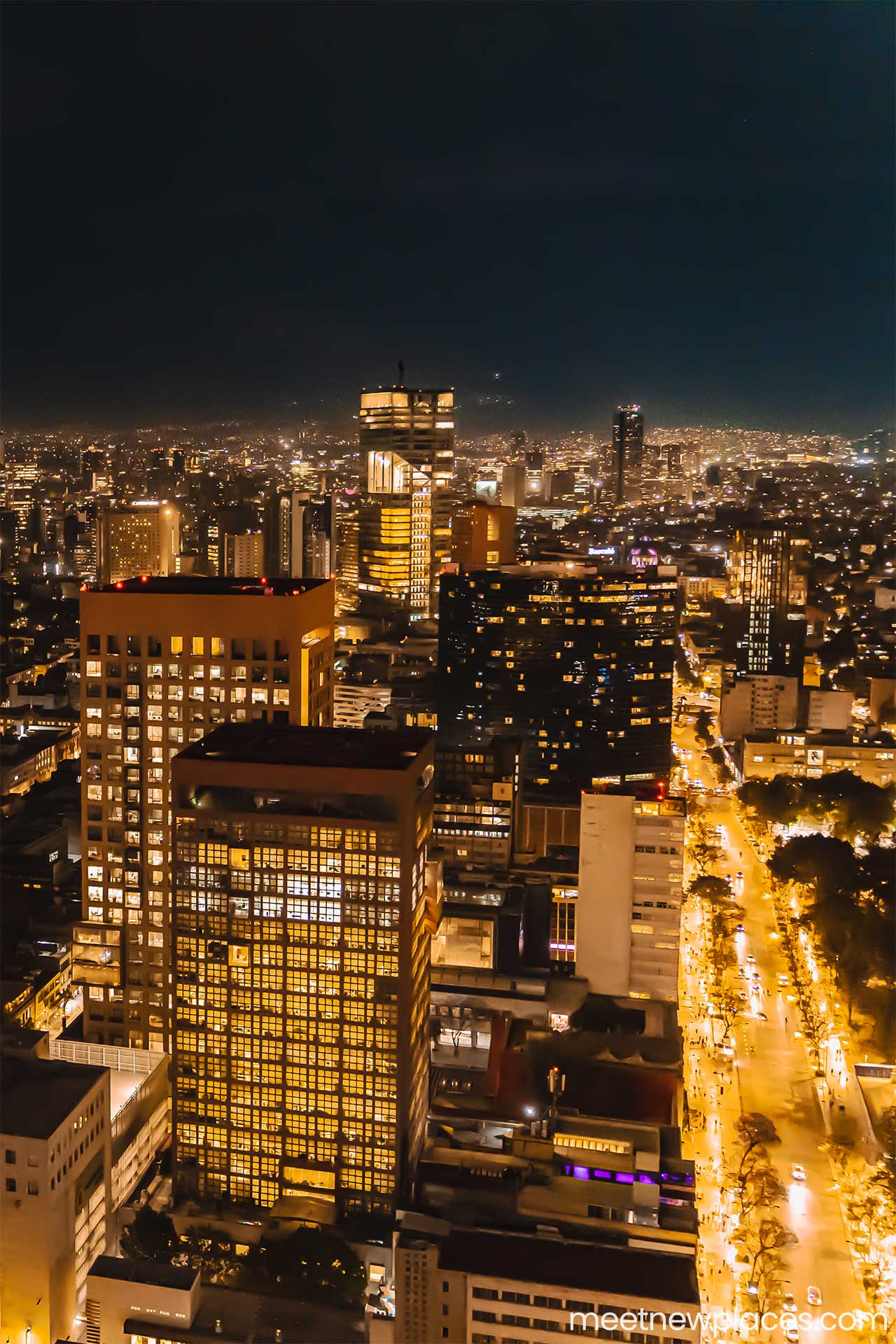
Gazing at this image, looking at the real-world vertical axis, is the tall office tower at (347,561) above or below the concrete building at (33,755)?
above

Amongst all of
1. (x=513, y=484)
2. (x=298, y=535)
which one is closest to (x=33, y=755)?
(x=298, y=535)

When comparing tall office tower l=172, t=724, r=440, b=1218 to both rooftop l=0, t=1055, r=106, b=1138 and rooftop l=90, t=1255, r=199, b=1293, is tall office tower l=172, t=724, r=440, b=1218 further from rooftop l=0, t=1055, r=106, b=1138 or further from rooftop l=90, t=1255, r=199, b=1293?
rooftop l=90, t=1255, r=199, b=1293

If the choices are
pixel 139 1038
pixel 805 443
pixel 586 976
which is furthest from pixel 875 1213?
pixel 805 443

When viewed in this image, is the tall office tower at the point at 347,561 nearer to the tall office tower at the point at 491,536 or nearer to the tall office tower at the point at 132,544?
the tall office tower at the point at 491,536

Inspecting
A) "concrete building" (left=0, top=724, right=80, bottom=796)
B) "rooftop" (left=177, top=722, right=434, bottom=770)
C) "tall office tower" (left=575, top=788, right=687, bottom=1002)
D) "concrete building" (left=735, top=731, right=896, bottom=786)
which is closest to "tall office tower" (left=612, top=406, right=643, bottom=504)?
→ "concrete building" (left=735, top=731, right=896, bottom=786)

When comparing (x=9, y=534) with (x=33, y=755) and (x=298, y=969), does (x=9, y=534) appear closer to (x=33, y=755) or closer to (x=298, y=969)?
(x=33, y=755)

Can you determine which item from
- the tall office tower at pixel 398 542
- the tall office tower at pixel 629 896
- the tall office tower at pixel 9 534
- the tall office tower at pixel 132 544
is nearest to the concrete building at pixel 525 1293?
the tall office tower at pixel 629 896
